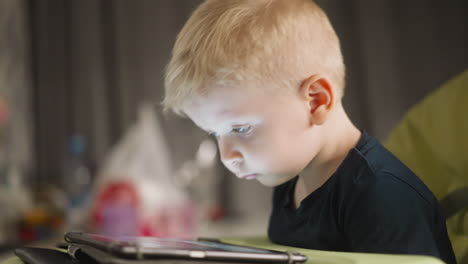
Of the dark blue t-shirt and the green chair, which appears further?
the green chair

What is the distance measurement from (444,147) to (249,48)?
1.11 ft

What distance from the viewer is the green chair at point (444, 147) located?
0.67m

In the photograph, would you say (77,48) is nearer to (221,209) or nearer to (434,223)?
(221,209)

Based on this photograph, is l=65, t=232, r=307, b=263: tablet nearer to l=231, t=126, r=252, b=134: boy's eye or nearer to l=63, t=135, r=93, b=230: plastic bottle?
l=231, t=126, r=252, b=134: boy's eye

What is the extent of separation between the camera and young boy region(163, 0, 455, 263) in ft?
1.67

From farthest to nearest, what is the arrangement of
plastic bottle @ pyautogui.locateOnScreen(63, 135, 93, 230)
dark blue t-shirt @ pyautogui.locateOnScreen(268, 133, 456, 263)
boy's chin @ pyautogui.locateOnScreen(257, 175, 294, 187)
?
plastic bottle @ pyautogui.locateOnScreen(63, 135, 93, 230) → boy's chin @ pyautogui.locateOnScreen(257, 175, 294, 187) → dark blue t-shirt @ pyautogui.locateOnScreen(268, 133, 456, 263)

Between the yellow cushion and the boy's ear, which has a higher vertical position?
the boy's ear

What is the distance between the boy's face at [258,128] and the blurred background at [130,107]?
1.05m

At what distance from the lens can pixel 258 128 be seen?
54cm

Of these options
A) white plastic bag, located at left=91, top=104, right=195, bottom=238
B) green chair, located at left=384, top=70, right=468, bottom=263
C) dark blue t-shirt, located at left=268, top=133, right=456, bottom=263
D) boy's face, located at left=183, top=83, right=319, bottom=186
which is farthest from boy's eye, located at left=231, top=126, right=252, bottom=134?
white plastic bag, located at left=91, top=104, right=195, bottom=238

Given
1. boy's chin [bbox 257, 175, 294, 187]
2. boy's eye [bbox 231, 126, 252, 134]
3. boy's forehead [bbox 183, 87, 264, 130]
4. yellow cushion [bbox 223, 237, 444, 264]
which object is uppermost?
boy's forehead [bbox 183, 87, 264, 130]

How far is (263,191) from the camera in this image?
1906 mm

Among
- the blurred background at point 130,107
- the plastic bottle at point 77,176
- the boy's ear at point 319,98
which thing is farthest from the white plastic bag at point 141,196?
the boy's ear at point 319,98

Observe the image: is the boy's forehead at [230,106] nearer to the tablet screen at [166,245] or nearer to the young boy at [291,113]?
the young boy at [291,113]
